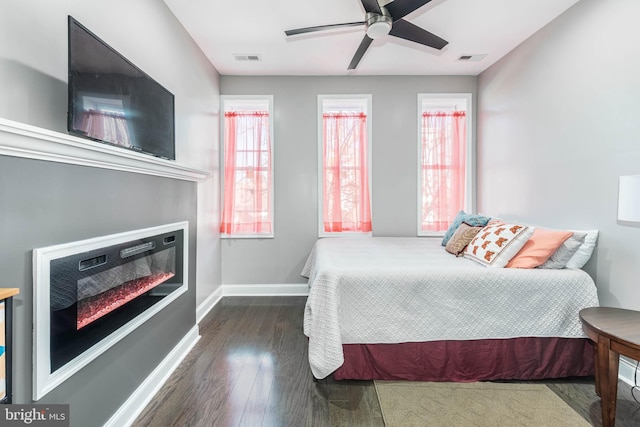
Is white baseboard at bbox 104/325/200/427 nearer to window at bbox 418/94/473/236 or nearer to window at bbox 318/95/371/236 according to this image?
window at bbox 318/95/371/236

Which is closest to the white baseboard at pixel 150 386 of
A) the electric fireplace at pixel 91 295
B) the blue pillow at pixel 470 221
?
the electric fireplace at pixel 91 295

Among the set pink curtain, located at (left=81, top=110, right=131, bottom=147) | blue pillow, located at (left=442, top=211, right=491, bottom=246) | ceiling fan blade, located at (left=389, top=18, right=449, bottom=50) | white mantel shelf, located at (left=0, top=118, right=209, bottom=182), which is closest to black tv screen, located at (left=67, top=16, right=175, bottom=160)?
pink curtain, located at (left=81, top=110, right=131, bottom=147)

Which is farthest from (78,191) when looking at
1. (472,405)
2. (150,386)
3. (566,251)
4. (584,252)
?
(584,252)

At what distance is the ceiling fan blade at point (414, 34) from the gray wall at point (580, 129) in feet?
3.62

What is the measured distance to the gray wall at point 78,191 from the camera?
106 cm

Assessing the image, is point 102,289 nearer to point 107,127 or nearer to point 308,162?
point 107,127

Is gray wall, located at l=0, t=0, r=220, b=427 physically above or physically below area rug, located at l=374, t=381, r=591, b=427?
above

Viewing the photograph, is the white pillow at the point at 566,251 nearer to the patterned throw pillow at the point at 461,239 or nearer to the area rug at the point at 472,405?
the patterned throw pillow at the point at 461,239

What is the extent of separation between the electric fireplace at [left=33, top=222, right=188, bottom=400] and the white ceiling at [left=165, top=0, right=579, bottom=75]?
1912 mm

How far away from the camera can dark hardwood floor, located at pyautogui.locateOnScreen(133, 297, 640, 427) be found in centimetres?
167

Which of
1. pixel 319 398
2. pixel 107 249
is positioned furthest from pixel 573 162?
pixel 107 249

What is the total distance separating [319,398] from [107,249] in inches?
60.2

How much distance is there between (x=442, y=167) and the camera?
3855 millimetres

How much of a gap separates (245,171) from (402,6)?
2.53 m
